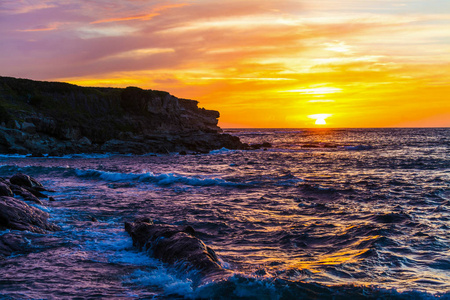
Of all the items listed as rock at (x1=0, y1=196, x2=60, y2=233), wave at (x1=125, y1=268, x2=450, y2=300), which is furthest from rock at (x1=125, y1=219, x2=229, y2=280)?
rock at (x1=0, y1=196, x2=60, y2=233)

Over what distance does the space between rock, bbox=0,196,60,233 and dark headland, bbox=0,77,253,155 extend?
142ft

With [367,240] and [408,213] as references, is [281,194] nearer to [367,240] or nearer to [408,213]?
[408,213]

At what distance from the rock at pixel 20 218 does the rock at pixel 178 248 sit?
8.56ft

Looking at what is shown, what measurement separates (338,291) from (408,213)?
323 inches

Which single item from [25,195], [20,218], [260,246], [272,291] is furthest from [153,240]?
[25,195]

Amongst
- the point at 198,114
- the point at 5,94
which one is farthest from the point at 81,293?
the point at 198,114

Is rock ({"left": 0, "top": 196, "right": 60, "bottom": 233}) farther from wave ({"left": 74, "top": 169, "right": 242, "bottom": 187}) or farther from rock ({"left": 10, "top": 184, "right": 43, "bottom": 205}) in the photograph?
wave ({"left": 74, "top": 169, "right": 242, "bottom": 187})

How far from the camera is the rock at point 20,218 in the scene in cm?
991

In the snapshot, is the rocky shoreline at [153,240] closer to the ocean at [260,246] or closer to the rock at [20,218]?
the rock at [20,218]

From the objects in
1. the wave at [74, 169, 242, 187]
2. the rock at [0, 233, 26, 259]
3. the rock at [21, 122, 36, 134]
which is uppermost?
the rock at [21, 122, 36, 134]

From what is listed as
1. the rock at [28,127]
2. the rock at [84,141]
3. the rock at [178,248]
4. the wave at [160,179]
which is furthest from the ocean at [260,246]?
the rock at [84,141]

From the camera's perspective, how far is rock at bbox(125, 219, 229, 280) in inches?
276

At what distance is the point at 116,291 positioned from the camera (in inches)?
249

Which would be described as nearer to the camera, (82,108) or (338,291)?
(338,291)
